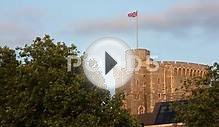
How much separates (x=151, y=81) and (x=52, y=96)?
331 ft

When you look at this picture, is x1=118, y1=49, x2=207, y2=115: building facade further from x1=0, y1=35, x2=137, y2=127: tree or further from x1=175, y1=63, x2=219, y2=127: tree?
x1=0, y1=35, x2=137, y2=127: tree

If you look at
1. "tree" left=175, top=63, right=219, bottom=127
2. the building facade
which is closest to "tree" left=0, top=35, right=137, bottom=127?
"tree" left=175, top=63, right=219, bottom=127

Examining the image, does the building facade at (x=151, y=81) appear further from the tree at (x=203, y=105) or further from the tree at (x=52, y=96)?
the tree at (x=52, y=96)

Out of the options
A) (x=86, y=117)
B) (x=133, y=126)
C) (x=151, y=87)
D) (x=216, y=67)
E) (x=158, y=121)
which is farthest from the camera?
(x=151, y=87)

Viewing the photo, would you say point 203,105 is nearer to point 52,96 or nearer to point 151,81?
point 52,96

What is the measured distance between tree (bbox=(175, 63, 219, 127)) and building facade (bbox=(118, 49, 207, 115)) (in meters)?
81.2

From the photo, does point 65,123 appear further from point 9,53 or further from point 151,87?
point 151,87

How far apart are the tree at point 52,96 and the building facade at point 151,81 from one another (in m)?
87.2

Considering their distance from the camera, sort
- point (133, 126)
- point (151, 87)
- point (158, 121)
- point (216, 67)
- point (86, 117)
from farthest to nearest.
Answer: point (151, 87) → point (158, 121) → point (216, 67) → point (133, 126) → point (86, 117)

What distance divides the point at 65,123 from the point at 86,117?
179 cm

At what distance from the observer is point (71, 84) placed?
60031 millimetres

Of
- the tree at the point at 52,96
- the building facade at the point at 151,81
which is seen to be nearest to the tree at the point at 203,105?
the tree at the point at 52,96

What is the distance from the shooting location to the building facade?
15288cm

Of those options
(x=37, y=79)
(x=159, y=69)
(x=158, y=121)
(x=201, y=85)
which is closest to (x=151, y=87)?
(x=159, y=69)
